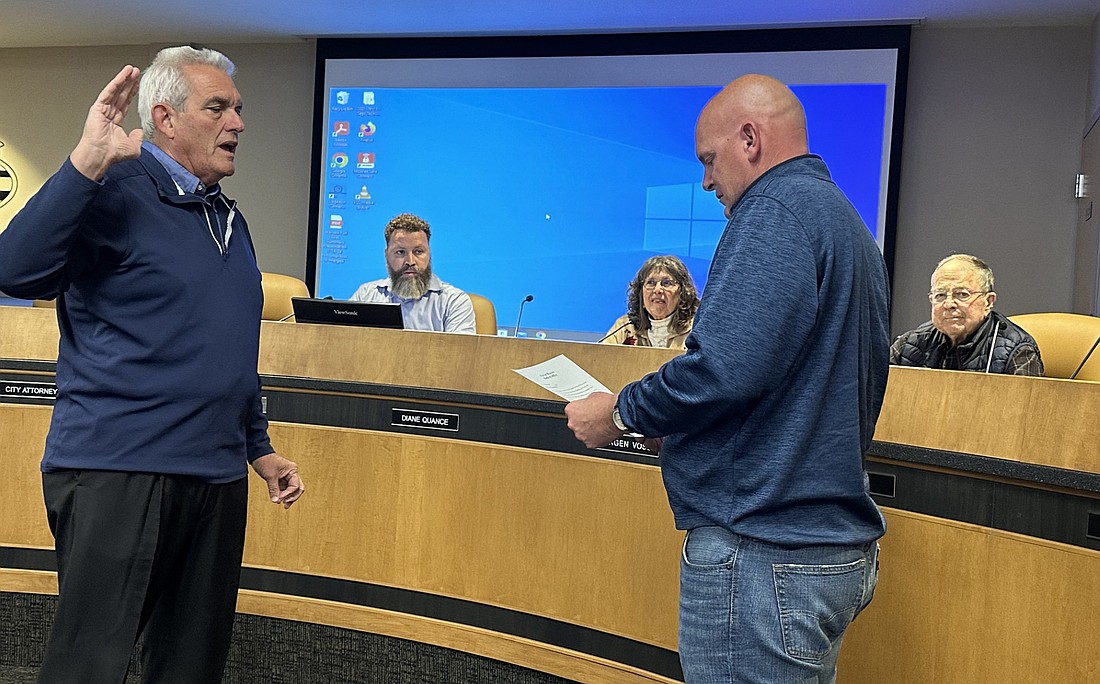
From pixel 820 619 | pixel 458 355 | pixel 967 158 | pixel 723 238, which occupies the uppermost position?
pixel 967 158

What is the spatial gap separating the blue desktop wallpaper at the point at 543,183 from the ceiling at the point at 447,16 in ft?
1.33

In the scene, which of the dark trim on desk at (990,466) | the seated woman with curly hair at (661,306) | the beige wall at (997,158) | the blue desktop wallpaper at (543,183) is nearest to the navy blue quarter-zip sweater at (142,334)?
the dark trim on desk at (990,466)

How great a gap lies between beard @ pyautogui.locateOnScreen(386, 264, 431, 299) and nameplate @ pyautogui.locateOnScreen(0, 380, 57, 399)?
1739 mm

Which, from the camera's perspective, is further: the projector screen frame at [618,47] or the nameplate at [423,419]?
the projector screen frame at [618,47]

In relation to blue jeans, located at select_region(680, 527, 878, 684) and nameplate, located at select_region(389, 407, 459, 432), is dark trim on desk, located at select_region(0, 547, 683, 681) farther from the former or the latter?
blue jeans, located at select_region(680, 527, 878, 684)

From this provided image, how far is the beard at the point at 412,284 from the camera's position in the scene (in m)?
4.19

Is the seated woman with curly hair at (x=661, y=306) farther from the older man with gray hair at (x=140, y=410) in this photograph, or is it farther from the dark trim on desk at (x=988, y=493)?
the older man with gray hair at (x=140, y=410)

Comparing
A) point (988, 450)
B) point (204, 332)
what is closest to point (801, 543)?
point (988, 450)

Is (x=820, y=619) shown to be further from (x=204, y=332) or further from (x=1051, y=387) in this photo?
(x=204, y=332)

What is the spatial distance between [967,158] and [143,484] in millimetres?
5202

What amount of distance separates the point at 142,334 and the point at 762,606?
1.01 metres

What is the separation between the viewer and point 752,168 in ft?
4.63

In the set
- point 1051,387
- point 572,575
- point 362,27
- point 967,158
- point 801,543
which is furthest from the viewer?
point 362,27

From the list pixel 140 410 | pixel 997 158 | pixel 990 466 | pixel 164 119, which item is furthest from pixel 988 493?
pixel 997 158
